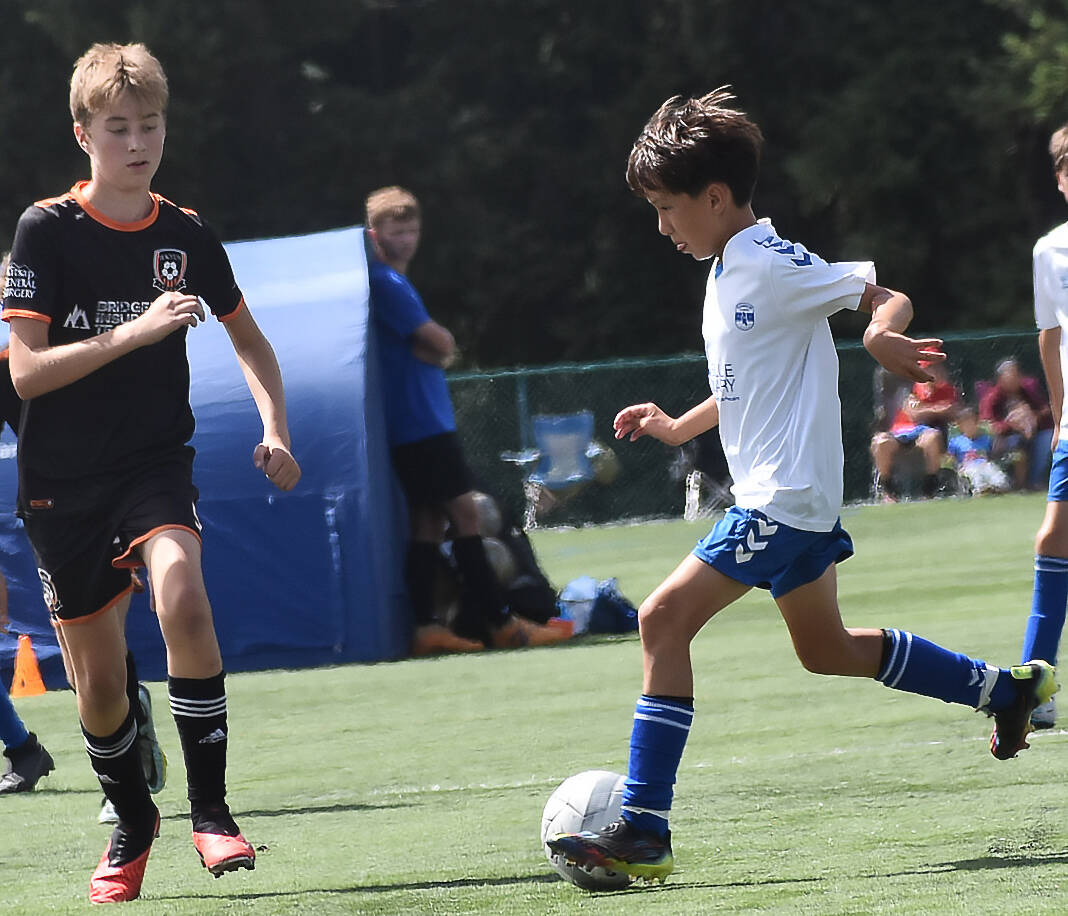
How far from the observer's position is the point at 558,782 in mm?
6391

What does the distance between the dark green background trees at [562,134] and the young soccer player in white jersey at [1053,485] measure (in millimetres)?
21848

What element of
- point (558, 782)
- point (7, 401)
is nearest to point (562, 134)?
point (7, 401)

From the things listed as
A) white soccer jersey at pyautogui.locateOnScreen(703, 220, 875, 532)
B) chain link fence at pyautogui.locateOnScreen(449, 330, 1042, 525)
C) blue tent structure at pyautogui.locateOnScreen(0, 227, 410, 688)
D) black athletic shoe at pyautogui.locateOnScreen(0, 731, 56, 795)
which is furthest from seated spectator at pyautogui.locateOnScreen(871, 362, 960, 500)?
white soccer jersey at pyautogui.locateOnScreen(703, 220, 875, 532)

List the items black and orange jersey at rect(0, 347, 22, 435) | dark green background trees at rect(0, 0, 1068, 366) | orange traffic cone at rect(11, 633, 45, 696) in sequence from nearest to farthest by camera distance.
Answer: black and orange jersey at rect(0, 347, 22, 435), orange traffic cone at rect(11, 633, 45, 696), dark green background trees at rect(0, 0, 1068, 366)

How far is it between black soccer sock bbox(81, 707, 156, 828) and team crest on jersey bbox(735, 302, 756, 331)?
5.92ft

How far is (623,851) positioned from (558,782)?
6.11 feet

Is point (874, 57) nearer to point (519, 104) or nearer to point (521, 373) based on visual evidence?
point (519, 104)

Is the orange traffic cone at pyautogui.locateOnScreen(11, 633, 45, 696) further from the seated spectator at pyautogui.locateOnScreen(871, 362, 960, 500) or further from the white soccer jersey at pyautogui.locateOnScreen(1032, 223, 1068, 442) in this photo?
the seated spectator at pyautogui.locateOnScreen(871, 362, 960, 500)

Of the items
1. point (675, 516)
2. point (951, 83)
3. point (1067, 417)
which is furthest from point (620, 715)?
point (951, 83)

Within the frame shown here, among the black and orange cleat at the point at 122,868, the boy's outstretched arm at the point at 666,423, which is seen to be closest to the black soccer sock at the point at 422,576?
the boy's outstretched arm at the point at 666,423

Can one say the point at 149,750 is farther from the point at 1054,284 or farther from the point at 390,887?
the point at 1054,284

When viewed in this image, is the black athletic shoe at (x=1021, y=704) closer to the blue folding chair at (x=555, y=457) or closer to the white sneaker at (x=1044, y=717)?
the white sneaker at (x=1044, y=717)

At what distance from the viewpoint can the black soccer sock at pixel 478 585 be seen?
36.1 feet

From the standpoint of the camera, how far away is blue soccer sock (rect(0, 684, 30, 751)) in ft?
23.1
